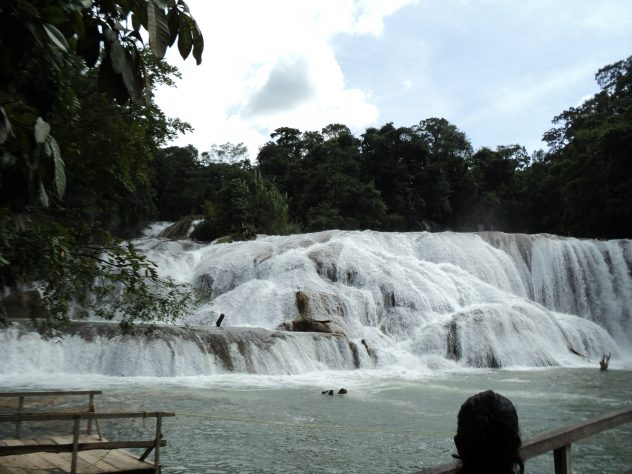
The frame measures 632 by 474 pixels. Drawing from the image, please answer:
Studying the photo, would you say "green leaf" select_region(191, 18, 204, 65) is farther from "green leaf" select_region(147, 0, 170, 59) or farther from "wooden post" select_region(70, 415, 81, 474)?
"wooden post" select_region(70, 415, 81, 474)

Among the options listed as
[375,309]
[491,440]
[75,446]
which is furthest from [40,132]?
[375,309]

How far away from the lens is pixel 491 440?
1727 mm

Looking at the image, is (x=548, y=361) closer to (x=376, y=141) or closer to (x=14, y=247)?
(x=14, y=247)

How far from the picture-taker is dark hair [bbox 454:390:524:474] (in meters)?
1.72

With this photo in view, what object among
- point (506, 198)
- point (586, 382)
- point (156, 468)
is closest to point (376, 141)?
point (506, 198)

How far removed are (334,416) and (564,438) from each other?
288 inches

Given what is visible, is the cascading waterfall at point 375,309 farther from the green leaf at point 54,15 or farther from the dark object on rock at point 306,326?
the green leaf at point 54,15

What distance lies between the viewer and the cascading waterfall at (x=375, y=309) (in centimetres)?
1426

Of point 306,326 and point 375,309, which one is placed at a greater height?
point 375,309

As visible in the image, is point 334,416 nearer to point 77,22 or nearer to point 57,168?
point 57,168

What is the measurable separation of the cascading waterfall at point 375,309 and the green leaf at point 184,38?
12.3 meters

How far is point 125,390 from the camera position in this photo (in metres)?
11.6

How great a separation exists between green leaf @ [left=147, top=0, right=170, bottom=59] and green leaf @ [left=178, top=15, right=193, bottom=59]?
17 cm

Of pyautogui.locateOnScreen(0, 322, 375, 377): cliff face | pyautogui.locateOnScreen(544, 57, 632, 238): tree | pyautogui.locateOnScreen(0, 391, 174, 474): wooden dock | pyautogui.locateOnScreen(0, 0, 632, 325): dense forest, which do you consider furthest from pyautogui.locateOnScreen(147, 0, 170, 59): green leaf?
pyautogui.locateOnScreen(544, 57, 632, 238): tree
